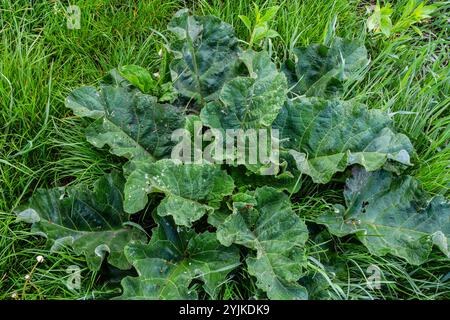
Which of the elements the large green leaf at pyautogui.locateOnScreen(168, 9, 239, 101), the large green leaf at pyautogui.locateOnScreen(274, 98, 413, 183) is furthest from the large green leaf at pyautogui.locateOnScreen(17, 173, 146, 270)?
the large green leaf at pyautogui.locateOnScreen(274, 98, 413, 183)

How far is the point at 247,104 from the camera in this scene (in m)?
2.34

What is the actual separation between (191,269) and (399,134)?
3.52ft

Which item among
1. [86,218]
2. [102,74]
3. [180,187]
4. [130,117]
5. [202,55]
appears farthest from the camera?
[102,74]

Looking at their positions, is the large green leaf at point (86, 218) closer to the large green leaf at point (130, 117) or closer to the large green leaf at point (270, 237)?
the large green leaf at point (130, 117)

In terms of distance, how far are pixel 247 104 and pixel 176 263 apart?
2.38ft

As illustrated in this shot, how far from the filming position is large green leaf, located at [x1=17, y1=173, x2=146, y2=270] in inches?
87.0

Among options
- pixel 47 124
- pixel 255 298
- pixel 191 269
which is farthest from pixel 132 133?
pixel 255 298

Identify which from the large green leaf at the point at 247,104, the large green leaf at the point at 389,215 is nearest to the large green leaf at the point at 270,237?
the large green leaf at the point at 389,215

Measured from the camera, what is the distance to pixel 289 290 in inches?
81.0

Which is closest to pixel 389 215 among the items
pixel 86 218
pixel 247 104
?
pixel 247 104

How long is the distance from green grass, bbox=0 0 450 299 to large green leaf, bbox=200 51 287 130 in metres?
0.43

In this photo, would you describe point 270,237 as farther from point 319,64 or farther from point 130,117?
point 319,64

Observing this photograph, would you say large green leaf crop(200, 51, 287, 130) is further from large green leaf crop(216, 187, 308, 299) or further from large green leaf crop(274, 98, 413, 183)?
large green leaf crop(216, 187, 308, 299)

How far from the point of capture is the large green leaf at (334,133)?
2.36 metres
